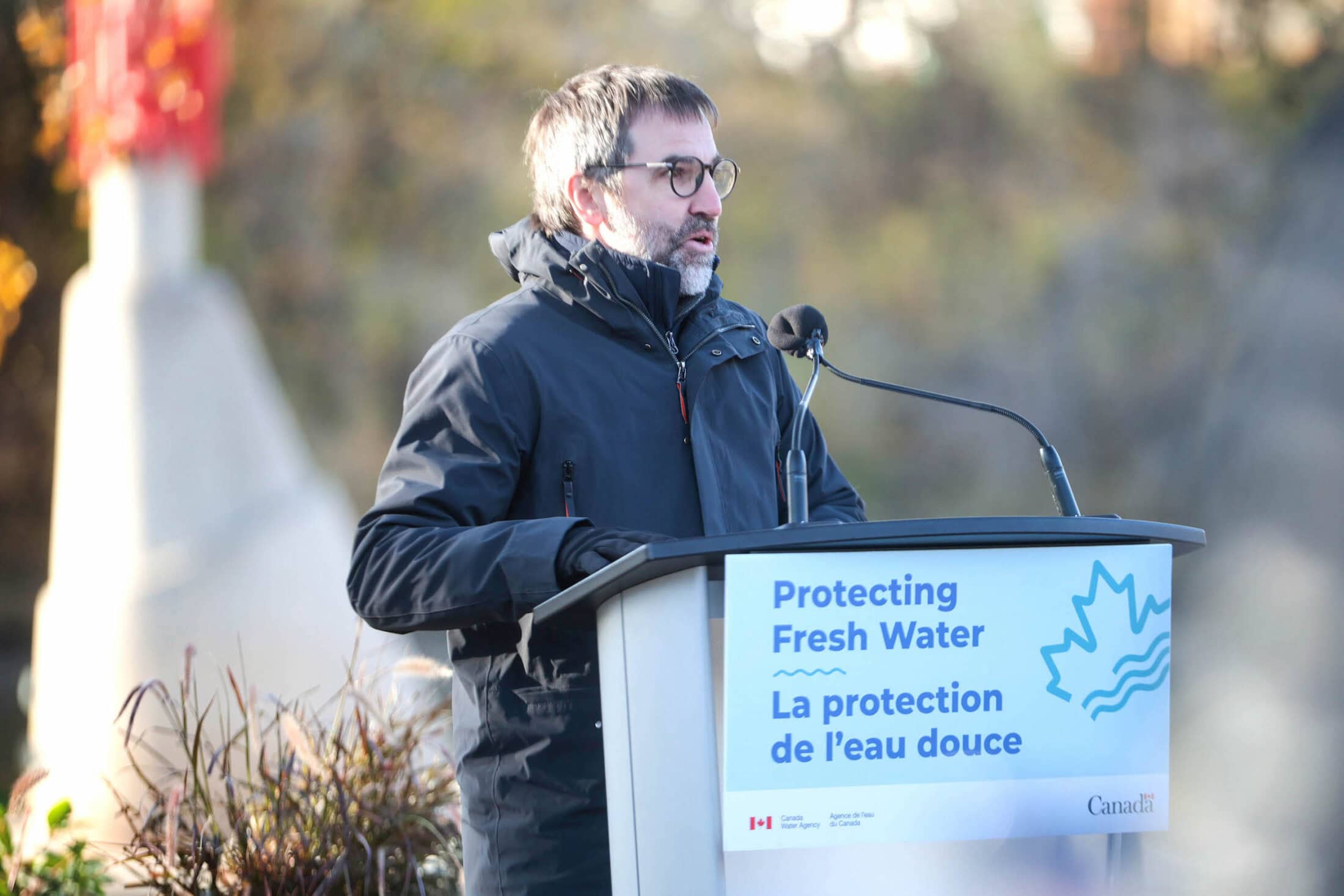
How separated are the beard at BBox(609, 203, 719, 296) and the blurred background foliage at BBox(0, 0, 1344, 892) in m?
6.10

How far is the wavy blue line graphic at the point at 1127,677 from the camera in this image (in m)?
1.34

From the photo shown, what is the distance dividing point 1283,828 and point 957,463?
7.69 meters

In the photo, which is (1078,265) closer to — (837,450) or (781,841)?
(837,450)

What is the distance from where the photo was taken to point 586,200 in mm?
2016

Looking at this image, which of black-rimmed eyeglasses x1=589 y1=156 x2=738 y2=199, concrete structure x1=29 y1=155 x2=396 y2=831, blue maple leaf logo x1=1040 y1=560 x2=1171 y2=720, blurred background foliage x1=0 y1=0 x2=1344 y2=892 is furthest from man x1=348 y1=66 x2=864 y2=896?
blurred background foliage x1=0 y1=0 x2=1344 y2=892

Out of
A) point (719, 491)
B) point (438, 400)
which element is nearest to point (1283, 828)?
point (719, 491)

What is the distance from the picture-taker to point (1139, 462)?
1175 centimetres

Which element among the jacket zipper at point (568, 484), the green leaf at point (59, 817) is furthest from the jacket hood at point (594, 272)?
the green leaf at point (59, 817)

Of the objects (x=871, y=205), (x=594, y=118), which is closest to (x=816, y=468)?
(x=594, y=118)

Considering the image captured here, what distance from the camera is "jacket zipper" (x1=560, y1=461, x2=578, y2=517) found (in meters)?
1.76

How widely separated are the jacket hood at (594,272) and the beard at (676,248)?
0.06 ft

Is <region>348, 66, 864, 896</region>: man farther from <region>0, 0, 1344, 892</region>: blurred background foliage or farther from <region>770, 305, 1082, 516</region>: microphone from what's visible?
<region>0, 0, 1344, 892</region>: blurred background foliage

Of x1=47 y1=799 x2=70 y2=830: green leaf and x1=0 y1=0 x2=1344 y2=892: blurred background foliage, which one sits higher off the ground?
x1=0 y1=0 x2=1344 y2=892: blurred background foliage

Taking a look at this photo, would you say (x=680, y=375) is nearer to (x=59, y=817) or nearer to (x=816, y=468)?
(x=816, y=468)
